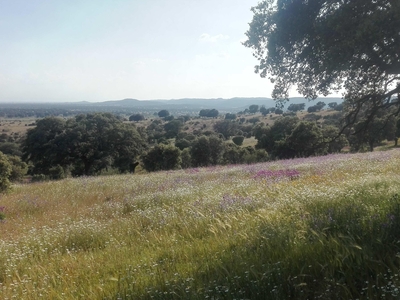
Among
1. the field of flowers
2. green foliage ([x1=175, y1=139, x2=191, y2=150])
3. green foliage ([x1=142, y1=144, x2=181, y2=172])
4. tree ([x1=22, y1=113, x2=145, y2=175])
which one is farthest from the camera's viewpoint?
green foliage ([x1=175, y1=139, x2=191, y2=150])

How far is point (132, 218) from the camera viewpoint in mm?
8375

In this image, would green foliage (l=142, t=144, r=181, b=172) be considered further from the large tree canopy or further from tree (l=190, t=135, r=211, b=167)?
the large tree canopy

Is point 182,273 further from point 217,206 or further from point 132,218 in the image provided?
point 132,218

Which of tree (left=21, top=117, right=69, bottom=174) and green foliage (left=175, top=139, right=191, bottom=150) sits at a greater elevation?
tree (left=21, top=117, right=69, bottom=174)

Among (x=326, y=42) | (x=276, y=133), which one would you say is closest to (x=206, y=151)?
(x=276, y=133)

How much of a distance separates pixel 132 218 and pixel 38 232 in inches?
93.5

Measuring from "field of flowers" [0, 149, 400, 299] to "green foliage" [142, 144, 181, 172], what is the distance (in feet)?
143

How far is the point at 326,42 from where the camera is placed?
21.5ft

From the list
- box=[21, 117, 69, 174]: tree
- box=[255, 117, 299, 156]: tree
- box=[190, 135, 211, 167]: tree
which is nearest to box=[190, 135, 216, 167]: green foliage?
box=[190, 135, 211, 167]: tree

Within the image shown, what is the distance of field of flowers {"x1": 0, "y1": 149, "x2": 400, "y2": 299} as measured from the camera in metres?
3.71

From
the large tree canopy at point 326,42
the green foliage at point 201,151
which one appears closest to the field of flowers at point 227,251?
the large tree canopy at point 326,42

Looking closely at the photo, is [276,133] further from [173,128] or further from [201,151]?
[173,128]

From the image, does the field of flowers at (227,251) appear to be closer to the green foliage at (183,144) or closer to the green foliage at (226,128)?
the green foliage at (183,144)

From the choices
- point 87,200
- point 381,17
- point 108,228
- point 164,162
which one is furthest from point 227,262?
point 164,162
